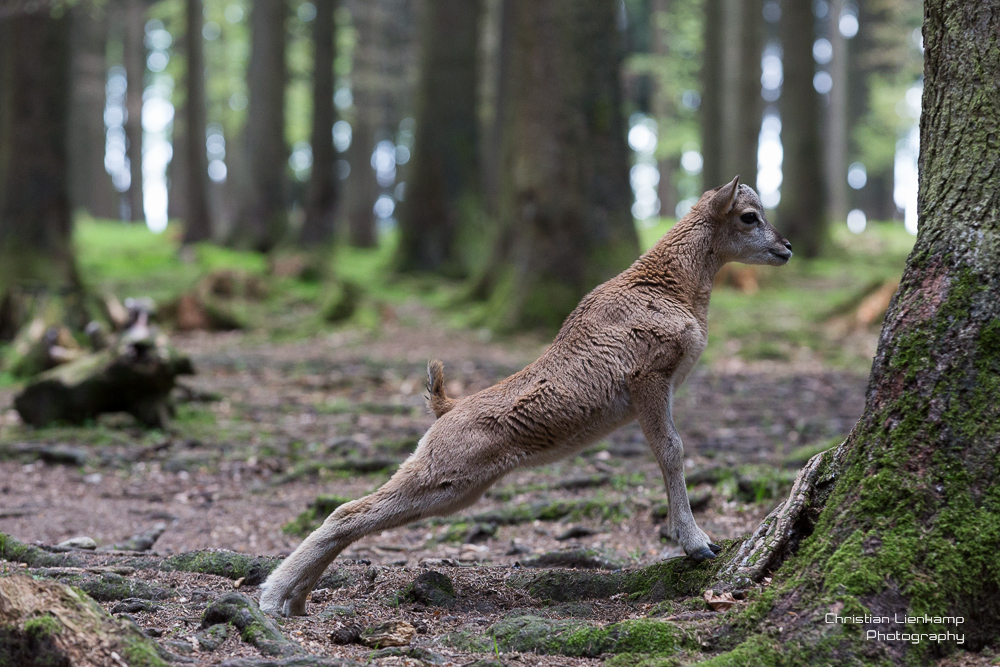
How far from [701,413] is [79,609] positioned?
27.1 ft

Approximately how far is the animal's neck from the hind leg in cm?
169

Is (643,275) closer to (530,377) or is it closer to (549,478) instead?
(530,377)

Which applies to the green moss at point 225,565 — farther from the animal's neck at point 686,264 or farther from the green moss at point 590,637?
the animal's neck at point 686,264

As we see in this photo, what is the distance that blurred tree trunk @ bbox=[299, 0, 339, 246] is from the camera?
80.4 ft

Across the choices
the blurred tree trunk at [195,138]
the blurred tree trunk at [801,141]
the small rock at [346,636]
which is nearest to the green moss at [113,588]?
the small rock at [346,636]

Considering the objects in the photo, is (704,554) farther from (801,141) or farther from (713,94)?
(713,94)

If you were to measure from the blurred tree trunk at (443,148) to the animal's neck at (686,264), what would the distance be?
17.5m

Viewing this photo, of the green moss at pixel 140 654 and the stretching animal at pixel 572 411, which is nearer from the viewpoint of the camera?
the green moss at pixel 140 654

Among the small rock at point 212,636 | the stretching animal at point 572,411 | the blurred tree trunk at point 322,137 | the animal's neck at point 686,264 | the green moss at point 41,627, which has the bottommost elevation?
the small rock at point 212,636

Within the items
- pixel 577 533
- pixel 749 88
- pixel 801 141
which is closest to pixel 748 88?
pixel 749 88

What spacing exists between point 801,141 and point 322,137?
13.0m

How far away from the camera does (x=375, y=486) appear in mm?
8266

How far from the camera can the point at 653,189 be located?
63.3 m

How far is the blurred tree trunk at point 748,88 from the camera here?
24844 millimetres
